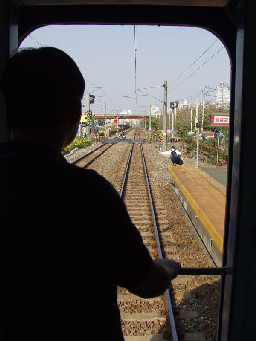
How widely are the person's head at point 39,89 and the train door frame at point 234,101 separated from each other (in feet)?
2.38

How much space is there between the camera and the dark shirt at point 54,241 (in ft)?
3.17

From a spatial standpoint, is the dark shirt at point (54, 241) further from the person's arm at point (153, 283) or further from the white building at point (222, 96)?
the white building at point (222, 96)

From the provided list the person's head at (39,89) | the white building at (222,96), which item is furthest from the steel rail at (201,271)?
the white building at (222,96)

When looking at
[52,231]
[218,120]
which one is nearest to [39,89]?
[52,231]

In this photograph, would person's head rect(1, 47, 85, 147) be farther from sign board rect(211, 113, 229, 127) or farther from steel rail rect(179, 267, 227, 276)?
sign board rect(211, 113, 229, 127)

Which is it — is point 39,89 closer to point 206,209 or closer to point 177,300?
point 177,300

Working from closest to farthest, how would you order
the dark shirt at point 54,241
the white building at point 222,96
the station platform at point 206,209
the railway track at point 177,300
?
the dark shirt at point 54,241 < the railway track at point 177,300 < the station platform at point 206,209 < the white building at point 222,96

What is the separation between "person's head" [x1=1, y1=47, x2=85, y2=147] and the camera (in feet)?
3.45

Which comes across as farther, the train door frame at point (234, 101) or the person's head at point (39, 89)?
the train door frame at point (234, 101)

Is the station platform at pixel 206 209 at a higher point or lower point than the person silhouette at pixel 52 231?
lower

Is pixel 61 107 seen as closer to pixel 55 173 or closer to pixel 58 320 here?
pixel 55 173

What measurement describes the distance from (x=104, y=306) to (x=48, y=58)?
774mm

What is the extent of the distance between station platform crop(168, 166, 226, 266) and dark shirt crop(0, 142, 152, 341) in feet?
13.5

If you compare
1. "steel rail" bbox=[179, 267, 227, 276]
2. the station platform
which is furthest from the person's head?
the station platform
